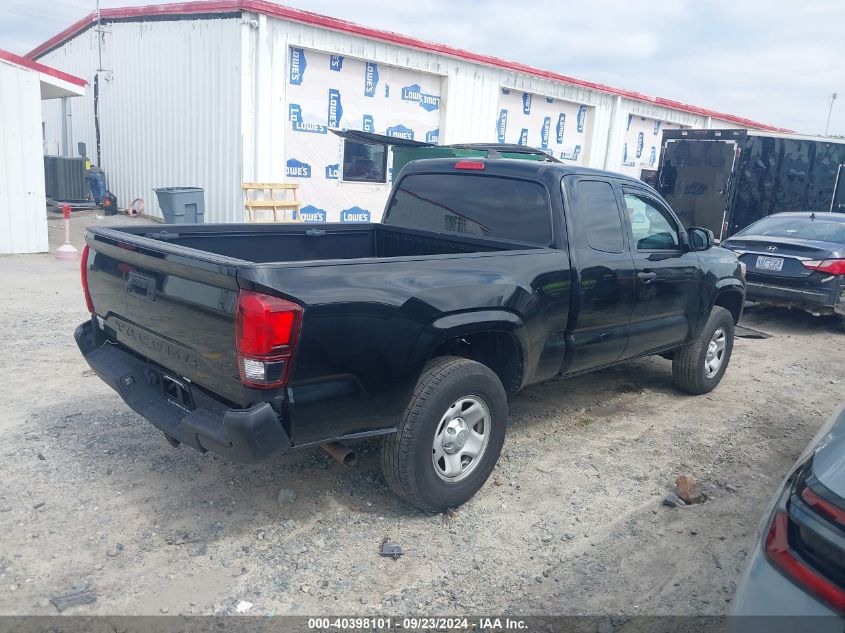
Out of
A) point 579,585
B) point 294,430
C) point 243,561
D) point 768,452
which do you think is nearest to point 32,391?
point 243,561

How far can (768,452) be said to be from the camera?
4965 millimetres

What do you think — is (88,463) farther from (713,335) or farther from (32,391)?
(713,335)

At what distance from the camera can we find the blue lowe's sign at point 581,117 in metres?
18.7

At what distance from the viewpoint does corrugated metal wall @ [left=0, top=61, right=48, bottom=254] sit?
419 inches

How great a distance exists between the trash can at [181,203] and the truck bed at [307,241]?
7970 mm

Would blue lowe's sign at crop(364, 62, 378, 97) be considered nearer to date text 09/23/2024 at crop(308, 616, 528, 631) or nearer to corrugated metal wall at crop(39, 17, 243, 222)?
corrugated metal wall at crop(39, 17, 243, 222)

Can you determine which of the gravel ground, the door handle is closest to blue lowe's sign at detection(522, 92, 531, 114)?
the gravel ground

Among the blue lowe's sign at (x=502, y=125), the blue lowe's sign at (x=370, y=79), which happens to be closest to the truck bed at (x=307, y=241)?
the blue lowe's sign at (x=370, y=79)

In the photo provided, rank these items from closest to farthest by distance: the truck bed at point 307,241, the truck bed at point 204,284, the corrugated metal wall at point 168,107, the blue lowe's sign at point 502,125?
the truck bed at point 204,284 < the truck bed at point 307,241 < the corrugated metal wall at point 168,107 < the blue lowe's sign at point 502,125

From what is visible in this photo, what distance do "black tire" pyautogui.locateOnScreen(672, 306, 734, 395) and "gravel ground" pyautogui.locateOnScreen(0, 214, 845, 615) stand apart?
0.38 metres

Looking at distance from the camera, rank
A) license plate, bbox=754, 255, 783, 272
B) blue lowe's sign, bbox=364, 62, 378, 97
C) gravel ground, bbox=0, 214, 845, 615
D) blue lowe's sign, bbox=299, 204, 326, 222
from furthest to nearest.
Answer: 1. blue lowe's sign, bbox=364, 62, 378, 97
2. blue lowe's sign, bbox=299, 204, 326, 222
3. license plate, bbox=754, 255, 783, 272
4. gravel ground, bbox=0, 214, 845, 615

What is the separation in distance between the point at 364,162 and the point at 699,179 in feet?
23.4

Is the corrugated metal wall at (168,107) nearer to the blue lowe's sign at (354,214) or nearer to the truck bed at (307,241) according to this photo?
the blue lowe's sign at (354,214)

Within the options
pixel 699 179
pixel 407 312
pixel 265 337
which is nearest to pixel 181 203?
pixel 407 312
